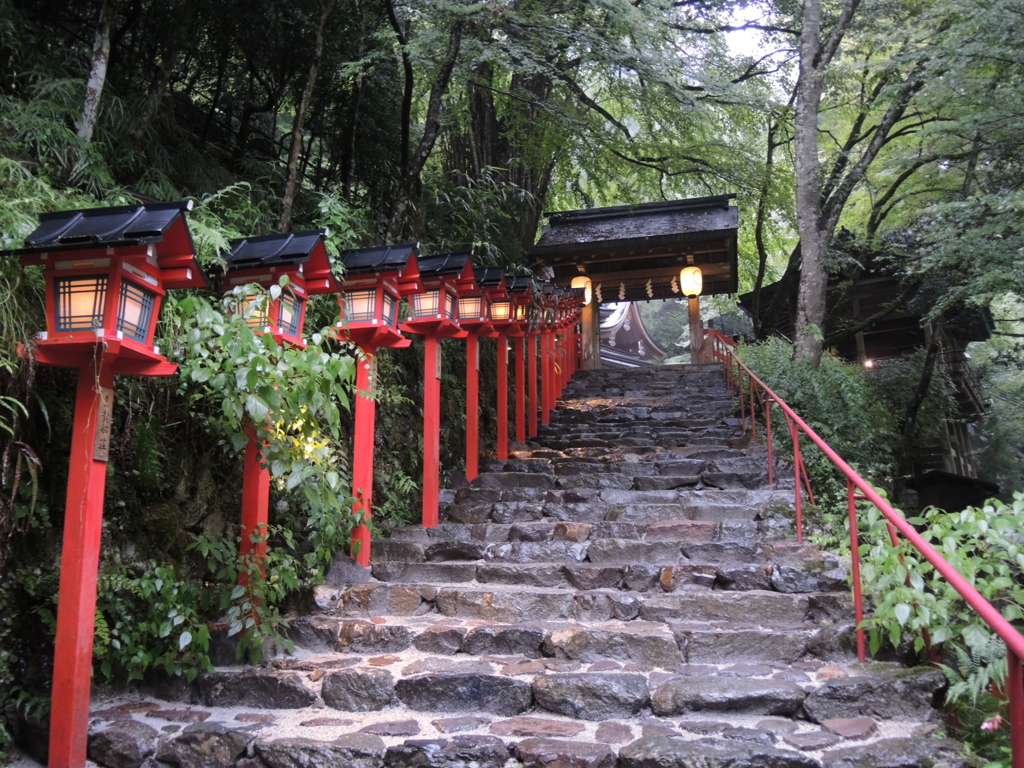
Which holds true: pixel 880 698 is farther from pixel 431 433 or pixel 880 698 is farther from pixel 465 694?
pixel 431 433

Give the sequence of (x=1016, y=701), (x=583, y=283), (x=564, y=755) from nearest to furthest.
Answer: (x=1016, y=701) → (x=564, y=755) → (x=583, y=283)

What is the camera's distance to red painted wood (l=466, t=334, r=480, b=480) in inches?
317

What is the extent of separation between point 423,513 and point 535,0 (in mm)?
6761

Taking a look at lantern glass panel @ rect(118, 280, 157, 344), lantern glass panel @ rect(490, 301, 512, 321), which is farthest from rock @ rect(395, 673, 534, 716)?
lantern glass panel @ rect(490, 301, 512, 321)

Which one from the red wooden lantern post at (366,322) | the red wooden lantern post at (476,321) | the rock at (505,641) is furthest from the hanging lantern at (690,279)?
the rock at (505,641)

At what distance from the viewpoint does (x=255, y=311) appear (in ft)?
14.9

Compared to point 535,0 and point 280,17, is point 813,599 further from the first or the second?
point 535,0

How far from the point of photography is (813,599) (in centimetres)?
470

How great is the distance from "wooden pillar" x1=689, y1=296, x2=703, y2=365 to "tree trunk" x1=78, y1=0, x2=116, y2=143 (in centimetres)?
1393

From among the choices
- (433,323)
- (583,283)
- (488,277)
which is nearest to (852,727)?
(433,323)

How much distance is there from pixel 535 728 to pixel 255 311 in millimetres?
2964

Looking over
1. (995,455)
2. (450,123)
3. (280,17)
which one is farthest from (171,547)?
(995,455)

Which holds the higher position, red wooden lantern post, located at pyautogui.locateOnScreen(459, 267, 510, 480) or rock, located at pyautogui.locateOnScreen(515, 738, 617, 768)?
red wooden lantern post, located at pyautogui.locateOnScreen(459, 267, 510, 480)

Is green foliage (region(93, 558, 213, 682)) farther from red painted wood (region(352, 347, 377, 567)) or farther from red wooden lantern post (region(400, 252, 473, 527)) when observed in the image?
red wooden lantern post (region(400, 252, 473, 527))
